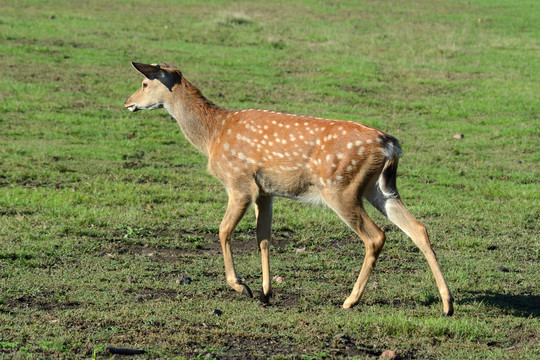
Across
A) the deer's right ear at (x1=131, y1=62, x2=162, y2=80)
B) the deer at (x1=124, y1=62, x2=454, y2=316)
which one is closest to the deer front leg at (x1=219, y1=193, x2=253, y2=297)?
the deer at (x1=124, y1=62, x2=454, y2=316)

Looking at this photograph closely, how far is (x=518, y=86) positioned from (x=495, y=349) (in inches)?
531

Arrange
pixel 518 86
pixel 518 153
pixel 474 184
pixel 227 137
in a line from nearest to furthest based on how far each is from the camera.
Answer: pixel 227 137, pixel 474 184, pixel 518 153, pixel 518 86

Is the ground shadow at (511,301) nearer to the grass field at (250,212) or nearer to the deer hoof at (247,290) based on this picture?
Answer: the grass field at (250,212)

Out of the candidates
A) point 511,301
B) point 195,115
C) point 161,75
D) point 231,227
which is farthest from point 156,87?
point 511,301

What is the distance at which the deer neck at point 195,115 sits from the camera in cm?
802

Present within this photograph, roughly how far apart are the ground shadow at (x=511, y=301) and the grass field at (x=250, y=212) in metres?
0.03

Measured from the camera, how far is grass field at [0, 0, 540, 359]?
6.11 metres

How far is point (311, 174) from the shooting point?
7113 millimetres

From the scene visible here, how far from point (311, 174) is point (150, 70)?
2.15 m

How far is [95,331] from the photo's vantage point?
585cm

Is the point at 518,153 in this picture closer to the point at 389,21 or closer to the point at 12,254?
the point at 12,254

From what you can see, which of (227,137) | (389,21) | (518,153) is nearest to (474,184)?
(518,153)

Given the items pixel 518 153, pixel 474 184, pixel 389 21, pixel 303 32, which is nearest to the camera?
pixel 474 184

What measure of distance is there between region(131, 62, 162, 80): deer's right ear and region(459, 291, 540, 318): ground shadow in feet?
12.3
